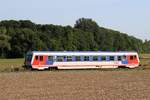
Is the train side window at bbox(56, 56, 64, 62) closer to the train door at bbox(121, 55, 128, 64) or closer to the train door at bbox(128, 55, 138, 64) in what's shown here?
the train door at bbox(121, 55, 128, 64)

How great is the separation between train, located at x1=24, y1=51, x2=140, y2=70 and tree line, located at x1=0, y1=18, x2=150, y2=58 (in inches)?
2064

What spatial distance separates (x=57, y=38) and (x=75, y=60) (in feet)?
235

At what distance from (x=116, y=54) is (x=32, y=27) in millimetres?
81198

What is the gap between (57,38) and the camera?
403 feet

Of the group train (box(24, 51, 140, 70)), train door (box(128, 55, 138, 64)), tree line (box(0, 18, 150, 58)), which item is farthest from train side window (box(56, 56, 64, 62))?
tree line (box(0, 18, 150, 58))

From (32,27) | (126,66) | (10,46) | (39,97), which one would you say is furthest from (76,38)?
(39,97)

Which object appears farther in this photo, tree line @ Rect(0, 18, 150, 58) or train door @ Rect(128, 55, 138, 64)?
tree line @ Rect(0, 18, 150, 58)

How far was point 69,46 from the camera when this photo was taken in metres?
119

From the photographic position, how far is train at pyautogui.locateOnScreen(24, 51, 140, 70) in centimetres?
5009

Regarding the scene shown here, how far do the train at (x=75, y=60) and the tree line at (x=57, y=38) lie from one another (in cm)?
5242

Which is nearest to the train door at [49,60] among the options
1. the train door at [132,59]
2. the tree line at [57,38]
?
the train door at [132,59]

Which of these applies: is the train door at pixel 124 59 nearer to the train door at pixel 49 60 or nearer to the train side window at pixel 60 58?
the train side window at pixel 60 58

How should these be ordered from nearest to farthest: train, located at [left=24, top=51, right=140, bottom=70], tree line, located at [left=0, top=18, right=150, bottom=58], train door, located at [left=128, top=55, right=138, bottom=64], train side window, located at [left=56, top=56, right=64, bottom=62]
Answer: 1. train, located at [left=24, top=51, right=140, bottom=70]
2. train side window, located at [left=56, top=56, right=64, bottom=62]
3. train door, located at [left=128, top=55, right=138, bottom=64]
4. tree line, located at [left=0, top=18, right=150, bottom=58]

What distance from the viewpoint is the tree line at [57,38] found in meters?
107
